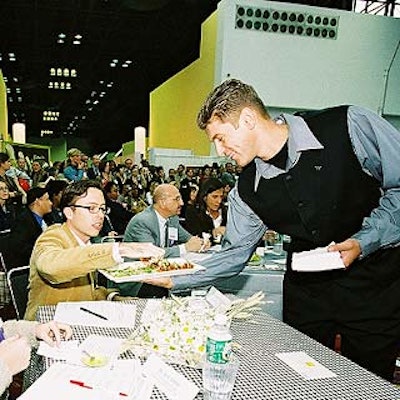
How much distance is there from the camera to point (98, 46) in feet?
48.3

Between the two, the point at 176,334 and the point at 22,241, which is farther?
the point at 22,241

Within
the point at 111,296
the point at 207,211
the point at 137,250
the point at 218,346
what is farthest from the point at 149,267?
the point at 207,211

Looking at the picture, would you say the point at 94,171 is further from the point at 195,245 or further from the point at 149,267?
the point at 149,267

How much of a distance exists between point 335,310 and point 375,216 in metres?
0.40

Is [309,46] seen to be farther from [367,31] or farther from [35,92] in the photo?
[35,92]

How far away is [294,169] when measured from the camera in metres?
1.84

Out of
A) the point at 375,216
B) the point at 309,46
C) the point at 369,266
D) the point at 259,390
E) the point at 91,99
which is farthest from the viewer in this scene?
the point at 91,99

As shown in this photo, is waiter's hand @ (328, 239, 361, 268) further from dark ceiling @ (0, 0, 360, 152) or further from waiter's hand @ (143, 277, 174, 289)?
dark ceiling @ (0, 0, 360, 152)

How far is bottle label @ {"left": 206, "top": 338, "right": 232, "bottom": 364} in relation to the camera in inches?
48.2

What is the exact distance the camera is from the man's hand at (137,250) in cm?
213

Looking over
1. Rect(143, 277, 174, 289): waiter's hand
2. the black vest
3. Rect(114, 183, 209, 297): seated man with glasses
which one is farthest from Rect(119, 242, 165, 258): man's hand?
Rect(114, 183, 209, 297): seated man with glasses

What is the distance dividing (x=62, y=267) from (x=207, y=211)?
2.99 meters

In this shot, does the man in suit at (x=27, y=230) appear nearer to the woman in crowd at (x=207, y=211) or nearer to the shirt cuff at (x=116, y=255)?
the woman in crowd at (x=207, y=211)

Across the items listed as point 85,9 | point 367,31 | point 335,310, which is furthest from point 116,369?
point 85,9
